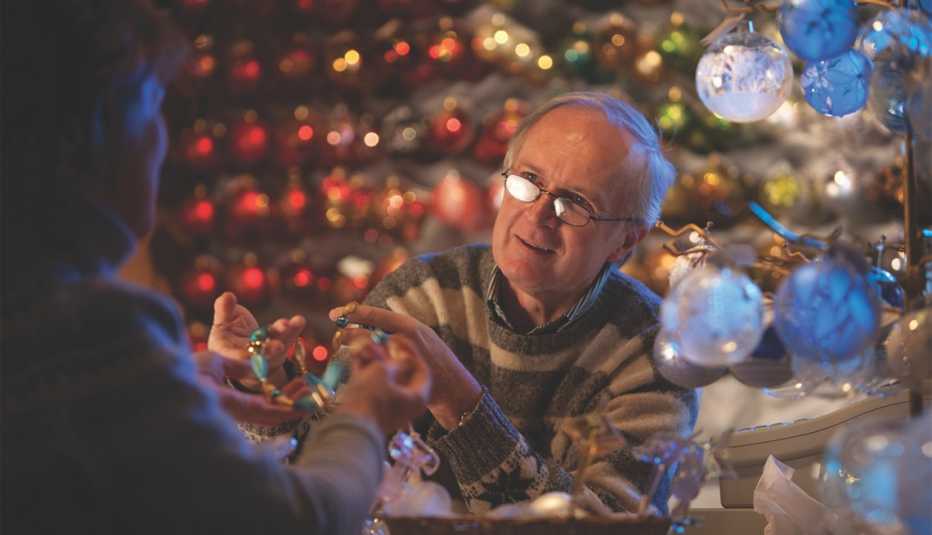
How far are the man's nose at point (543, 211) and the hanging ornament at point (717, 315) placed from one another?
726mm

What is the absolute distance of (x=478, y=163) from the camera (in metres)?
3.59

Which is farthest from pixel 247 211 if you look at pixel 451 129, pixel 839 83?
pixel 839 83

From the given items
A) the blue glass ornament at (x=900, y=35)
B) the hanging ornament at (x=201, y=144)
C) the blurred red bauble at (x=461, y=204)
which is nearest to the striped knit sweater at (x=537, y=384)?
the blue glass ornament at (x=900, y=35)

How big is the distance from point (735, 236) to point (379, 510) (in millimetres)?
2322

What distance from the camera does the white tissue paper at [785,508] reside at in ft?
4.63

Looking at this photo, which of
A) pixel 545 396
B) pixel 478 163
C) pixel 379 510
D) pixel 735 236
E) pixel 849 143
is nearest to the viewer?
pixel 379 510

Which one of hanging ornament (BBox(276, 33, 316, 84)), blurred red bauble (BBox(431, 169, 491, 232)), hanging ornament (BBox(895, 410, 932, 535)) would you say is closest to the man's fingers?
hanging ornament (BBox(895, 410, 932, 535))

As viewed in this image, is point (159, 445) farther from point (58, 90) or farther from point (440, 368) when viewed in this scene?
point (440, 368)

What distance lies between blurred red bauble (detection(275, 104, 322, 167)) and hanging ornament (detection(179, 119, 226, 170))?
8.4 inches

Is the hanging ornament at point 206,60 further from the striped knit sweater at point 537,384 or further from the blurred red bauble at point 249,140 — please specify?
the striped knit sweater at point 537,384

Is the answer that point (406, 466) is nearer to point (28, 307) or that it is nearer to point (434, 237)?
point (28, 307)

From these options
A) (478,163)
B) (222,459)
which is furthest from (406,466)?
(478,163)

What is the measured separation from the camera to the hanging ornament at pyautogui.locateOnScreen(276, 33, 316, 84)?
11.5 ft

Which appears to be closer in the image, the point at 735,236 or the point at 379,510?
the point at 379,510
